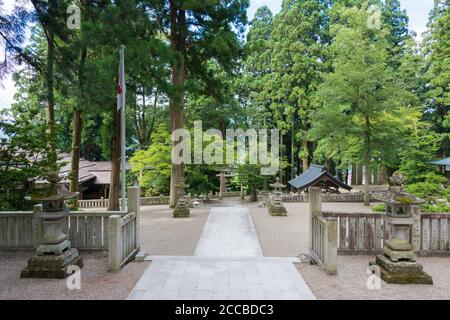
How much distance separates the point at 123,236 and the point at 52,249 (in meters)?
1.14

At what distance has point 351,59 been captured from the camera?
18.6m

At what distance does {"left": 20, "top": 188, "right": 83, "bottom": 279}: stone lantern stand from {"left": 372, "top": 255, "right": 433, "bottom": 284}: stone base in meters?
5.11

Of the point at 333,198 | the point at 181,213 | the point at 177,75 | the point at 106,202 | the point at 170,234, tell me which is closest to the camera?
the point at 170,234

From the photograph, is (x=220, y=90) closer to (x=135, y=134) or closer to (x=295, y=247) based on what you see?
(x=295, y=247)

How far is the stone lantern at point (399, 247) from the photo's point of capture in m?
5.10

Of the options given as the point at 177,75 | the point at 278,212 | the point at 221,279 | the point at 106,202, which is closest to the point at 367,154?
the point at 278,212

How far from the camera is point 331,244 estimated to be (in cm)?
545

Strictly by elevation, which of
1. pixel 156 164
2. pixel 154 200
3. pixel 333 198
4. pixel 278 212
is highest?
pixel 156 164

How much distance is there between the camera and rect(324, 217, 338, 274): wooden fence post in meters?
5.44

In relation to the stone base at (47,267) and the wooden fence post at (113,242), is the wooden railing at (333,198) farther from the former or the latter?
the stone base at (47,267)

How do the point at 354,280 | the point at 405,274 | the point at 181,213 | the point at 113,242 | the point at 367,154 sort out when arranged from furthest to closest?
the point at 367,154 < the point at 181,213 < the point at 113,242 < the point at 354,280 < the point at 405,274

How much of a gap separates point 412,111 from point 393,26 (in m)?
12.3

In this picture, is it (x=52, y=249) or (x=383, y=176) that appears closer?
(x=52, y=249)

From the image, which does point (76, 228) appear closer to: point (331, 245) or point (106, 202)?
point (331, 245)
